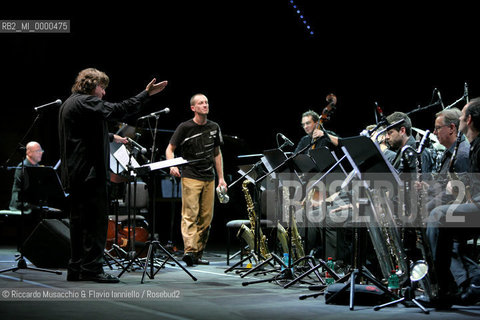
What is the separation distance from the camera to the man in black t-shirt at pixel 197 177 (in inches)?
245

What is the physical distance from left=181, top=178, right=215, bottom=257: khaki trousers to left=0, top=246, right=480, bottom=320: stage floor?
49.3 inches

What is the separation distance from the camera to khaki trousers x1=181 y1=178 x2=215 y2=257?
245 inches

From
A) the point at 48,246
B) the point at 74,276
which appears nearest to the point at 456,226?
the point at 74,276

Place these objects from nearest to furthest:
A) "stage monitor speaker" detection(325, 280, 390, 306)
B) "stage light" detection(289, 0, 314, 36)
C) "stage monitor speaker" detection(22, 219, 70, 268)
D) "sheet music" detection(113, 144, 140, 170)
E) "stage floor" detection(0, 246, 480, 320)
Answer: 1. "stage floor" detection(0, 246, 480, 320)
2. "stage monitor speaker" detection(325, 280, 390, 306)
3. "stage monitor speaker" detection(22, 219, 70, 268)
4. "sheet music" detection(113, 144, 140, 170)
5. "stage light" detection(289, 0, 314, 36)

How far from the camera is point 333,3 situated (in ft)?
25.3

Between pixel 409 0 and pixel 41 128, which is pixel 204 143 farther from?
pixel 41 128

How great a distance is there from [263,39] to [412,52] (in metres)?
2.70

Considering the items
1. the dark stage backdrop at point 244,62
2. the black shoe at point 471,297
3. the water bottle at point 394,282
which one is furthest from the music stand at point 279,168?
the dark stage backdrop at point 244,62

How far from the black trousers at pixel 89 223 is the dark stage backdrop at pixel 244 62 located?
3.42 meters

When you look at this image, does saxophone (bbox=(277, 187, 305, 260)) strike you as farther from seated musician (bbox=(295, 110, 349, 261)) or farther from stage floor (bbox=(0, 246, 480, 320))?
stage floor (bbox=(0, 246, 480, 320))

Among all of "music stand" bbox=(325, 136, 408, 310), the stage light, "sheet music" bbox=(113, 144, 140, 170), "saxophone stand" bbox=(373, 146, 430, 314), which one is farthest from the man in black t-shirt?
"saxophone stand" bbox=(373, 146, 430, 314)

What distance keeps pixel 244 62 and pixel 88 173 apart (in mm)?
5479

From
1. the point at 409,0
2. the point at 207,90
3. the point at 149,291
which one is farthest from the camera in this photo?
the point at 207,90

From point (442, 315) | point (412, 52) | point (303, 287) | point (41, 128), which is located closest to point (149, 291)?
point (303, 287)
